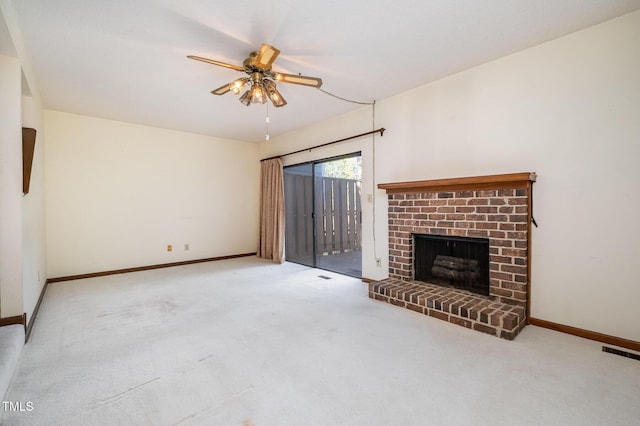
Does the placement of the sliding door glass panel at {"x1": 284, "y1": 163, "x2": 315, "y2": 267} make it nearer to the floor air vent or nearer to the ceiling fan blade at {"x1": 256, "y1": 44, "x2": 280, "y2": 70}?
the ceiling fan blade at {"x1": 256, "y1": 44, "x2": 280, "y2": 70}

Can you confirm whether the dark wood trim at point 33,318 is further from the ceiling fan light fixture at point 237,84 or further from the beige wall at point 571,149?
the beige wall at point 571,149

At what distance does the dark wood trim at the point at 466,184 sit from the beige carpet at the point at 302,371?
1.26 metres

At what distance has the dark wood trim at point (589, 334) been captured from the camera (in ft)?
6.78

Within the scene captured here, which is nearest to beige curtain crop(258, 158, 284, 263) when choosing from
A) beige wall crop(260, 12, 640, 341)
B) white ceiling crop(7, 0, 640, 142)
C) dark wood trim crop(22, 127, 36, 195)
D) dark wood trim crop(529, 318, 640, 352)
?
white ceiling crop(7, 0, 640, 142)

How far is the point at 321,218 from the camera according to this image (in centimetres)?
610

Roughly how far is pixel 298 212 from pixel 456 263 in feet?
10.8

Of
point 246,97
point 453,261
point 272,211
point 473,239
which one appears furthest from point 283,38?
point 272,211

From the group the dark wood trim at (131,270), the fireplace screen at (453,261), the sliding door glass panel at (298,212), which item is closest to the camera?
the fireplace screen at (453,261)

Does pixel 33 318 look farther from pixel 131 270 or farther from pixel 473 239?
pixel 473 239

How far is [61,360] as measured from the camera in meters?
1.97

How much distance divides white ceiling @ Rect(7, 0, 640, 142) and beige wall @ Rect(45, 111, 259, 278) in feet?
3.26

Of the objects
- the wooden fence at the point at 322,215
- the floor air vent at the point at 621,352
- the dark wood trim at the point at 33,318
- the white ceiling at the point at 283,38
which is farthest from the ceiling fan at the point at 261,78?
the floor air vent at the point at 621,352

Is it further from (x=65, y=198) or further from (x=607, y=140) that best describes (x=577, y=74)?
(x=65, y=198)

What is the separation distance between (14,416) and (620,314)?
151 inches
